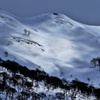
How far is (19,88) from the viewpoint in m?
130

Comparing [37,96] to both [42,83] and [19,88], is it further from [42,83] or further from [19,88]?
[42,83]

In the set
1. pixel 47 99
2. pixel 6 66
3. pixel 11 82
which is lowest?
pixel 47 99

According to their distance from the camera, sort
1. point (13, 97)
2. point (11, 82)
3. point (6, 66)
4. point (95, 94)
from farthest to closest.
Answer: point (6, 66), point (95, 94), point (11, 82), point (13, 97)

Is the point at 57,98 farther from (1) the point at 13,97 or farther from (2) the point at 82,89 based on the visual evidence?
(2) the point at 82,89

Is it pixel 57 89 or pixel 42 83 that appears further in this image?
pixel 42 83

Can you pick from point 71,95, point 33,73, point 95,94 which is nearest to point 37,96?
point 71,95

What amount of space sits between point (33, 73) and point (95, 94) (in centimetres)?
5642

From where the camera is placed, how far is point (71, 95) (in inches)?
5492

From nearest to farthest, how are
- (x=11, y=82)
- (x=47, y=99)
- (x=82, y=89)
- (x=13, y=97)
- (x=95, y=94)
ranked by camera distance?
(x=13, y=97), (x=47, y=99), (x=11, y=82), (x=95, y=94), (x=82, y=89)

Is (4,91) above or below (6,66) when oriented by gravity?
below

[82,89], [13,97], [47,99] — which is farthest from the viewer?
[82,89]

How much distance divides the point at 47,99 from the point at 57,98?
221 inches

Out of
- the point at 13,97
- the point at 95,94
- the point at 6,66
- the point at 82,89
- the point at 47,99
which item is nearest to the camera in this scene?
the point at 13,97

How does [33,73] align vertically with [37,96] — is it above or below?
above
